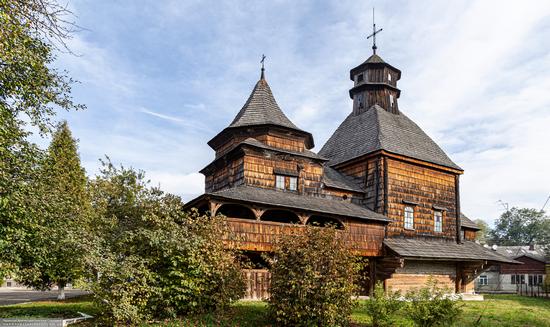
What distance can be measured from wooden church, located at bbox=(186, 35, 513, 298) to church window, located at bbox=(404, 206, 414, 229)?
0.06 metres

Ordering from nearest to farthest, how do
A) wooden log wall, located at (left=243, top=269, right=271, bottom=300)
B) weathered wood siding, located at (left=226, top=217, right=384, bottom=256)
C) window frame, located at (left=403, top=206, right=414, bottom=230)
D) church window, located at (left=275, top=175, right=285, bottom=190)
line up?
weathered wood siding, located at (left=226, top=217, right=384, bottom=256) < wooden log wall, located at (left=243, top=269, right=271, bottom=300) < church window, located at (left=275, top=175, right=285, bottom=190) < window frame, located at (left=403, top=206, right=414, bottom=230)

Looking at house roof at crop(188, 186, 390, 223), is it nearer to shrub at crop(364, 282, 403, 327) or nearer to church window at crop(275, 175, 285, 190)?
church window at crop(275, 175, 285, 190)

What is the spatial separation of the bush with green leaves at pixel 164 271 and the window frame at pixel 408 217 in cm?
1244

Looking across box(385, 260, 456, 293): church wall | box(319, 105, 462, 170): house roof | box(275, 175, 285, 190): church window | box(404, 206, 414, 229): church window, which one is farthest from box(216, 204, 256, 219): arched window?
box(404, 206, 414, 229): church window

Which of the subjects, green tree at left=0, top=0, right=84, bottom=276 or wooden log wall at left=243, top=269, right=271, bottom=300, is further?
wooden log wall at left=243, top=269, right=271, bottom=300

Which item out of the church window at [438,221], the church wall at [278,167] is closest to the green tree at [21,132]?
the church wall at [278,167]

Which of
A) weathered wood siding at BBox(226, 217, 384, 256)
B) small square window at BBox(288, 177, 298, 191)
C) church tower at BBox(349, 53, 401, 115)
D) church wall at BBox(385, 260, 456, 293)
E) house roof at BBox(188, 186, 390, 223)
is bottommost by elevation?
church wall at BBox(385, 260, 456, 293)

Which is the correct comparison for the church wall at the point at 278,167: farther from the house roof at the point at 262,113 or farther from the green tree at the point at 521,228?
the green tree at the point at 521,228

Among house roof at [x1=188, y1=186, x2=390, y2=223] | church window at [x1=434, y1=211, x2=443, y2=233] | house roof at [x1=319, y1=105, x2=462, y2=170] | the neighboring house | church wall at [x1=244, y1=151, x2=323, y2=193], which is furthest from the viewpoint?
the neighboring house

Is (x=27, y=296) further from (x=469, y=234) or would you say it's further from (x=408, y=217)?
(x=469, y=234)

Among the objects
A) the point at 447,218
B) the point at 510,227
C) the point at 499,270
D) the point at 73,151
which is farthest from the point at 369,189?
the point at 510,227

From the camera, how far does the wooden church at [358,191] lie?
17.5 m

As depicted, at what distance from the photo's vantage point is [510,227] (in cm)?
7844

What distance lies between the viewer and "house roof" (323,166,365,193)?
846 inches
